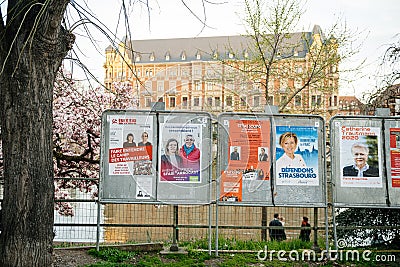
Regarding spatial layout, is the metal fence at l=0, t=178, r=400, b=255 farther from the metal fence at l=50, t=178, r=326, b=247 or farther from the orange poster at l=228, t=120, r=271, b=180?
the orange poster at l=228, t=120, r=271, b=180

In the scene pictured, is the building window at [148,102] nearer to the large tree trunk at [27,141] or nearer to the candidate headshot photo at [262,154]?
the candidate headshot photo at [262,154]

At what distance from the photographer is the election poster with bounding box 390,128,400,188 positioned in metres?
9.39

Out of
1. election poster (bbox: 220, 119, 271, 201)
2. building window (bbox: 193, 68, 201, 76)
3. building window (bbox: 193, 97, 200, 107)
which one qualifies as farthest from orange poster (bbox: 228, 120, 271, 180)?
building window (bbox: 193, 68, 201, 76)

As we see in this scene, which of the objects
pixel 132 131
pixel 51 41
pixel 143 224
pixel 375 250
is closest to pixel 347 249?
pixel 375 250

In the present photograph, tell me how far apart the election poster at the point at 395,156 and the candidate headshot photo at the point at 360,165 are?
0.31 meters

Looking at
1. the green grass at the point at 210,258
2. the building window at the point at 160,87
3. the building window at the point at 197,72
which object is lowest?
the green grass at the point at 210,258

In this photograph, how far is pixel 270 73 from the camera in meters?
21.0

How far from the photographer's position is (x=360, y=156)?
9.42 metres

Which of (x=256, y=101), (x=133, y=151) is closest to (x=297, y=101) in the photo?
(x=256, y=101)

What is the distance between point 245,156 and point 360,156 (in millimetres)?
2118

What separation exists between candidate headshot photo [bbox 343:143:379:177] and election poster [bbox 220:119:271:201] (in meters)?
1.50

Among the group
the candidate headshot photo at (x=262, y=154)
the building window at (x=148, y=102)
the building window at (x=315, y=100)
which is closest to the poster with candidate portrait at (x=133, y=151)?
the building window at (x=148, y=102)

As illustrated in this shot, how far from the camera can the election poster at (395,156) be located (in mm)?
9391

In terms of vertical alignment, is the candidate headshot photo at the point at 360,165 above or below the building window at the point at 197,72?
below
